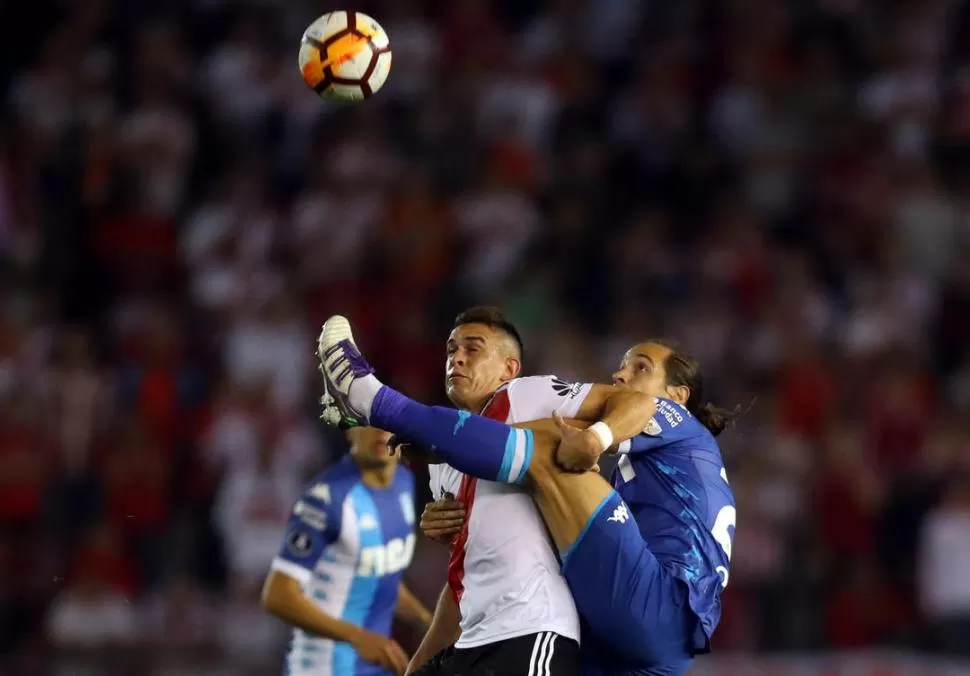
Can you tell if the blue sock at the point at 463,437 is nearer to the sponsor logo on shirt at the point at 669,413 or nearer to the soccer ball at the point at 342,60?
the sponsor logo on shirt at the point at 669,413

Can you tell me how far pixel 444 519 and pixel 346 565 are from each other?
1717 millimetres

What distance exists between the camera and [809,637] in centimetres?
1058

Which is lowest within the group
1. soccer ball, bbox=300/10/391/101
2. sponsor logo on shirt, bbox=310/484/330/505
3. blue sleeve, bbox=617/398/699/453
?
sponsor logo on shirt, bbox=310/484/330/505

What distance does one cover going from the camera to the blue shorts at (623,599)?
5.33m

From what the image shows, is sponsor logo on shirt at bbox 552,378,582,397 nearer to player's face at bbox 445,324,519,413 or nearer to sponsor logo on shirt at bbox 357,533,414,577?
player's face at bbox 445,324,519,413

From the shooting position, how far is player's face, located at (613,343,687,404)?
623cm

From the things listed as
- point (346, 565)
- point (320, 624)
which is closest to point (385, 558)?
point (346, 565)

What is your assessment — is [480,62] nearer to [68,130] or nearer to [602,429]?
[68,130]

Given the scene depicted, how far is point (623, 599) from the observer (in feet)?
17.5

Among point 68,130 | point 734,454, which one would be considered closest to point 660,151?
point 734,454

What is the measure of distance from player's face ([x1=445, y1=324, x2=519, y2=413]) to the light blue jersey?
1.45 metres

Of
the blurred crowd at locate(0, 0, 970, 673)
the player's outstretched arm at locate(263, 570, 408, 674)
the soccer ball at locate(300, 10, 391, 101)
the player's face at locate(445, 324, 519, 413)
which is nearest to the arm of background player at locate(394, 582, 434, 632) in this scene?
the player's outstretched arm at locate(263, 570, 408, 674)

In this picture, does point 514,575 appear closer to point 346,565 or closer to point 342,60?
point 346,565

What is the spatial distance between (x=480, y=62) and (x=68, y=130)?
378 centimetres
